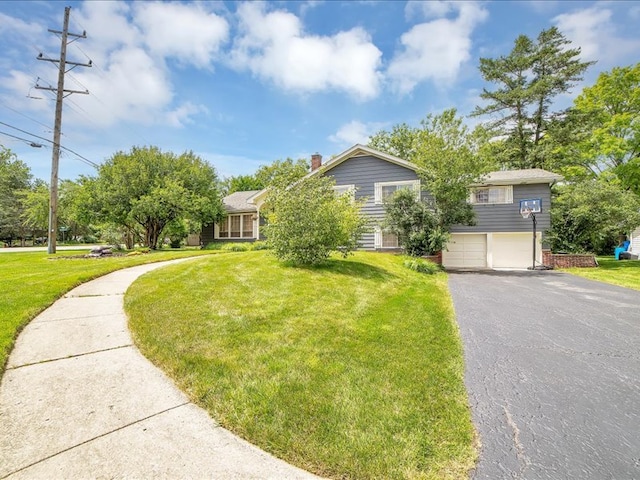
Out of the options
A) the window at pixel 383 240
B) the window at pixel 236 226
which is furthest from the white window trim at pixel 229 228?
the window at pixel 383 240

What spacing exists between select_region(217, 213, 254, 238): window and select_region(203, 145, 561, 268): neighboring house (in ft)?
21.3

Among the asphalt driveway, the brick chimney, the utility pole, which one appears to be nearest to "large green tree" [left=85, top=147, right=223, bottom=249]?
the utility pole

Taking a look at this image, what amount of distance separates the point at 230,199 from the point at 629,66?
93.0 ft

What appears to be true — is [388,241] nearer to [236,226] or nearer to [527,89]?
[236,226]

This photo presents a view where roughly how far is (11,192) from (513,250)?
5615 cm

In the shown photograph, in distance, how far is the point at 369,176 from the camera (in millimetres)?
16359

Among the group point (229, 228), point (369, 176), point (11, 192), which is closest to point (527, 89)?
point (369, 176)

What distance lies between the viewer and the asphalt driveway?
2.20 meters

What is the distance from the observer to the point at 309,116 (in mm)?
18250

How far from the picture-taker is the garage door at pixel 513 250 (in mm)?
16031

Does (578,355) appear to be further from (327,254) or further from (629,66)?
(629,66)

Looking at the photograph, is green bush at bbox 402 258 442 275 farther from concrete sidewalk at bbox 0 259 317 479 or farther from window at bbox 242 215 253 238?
window at bbox 242 215 253 238

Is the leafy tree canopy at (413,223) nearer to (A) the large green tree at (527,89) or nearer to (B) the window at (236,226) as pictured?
(B) the window at (236,226)

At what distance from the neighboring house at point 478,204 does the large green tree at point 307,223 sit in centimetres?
682
